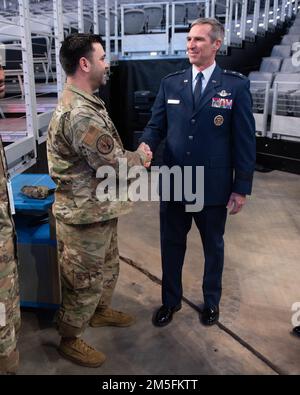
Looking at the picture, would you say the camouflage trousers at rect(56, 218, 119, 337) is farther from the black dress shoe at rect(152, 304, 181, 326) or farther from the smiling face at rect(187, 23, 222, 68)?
the smiling face at rect(187, 23, 222, 68)

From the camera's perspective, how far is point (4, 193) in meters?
1.27

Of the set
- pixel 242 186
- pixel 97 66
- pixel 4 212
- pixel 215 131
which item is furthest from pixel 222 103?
pixel 4 212

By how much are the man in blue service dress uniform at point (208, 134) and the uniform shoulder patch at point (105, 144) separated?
0.46 m

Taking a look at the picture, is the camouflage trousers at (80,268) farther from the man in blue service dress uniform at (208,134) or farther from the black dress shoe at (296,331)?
the black dress shoe at (296,331)

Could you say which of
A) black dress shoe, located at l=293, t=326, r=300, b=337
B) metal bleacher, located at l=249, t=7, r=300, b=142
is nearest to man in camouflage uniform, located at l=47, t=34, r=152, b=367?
black dress shoe, located at l=293, t=326, r=300, b=337

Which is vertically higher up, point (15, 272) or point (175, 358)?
point (15, 272)

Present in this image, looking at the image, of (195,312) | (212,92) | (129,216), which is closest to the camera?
(212,92)

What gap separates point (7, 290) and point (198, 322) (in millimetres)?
1152

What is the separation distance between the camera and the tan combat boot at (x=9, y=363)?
4.36 feet

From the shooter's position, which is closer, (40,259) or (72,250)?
(72,250)

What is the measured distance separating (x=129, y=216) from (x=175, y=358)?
6.37 ft

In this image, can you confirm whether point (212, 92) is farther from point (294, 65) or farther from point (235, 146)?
point (294, 65)

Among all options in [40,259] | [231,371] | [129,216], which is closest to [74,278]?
[40,259]

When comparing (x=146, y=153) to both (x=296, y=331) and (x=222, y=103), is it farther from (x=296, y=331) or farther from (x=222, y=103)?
(x=296, y=331)
